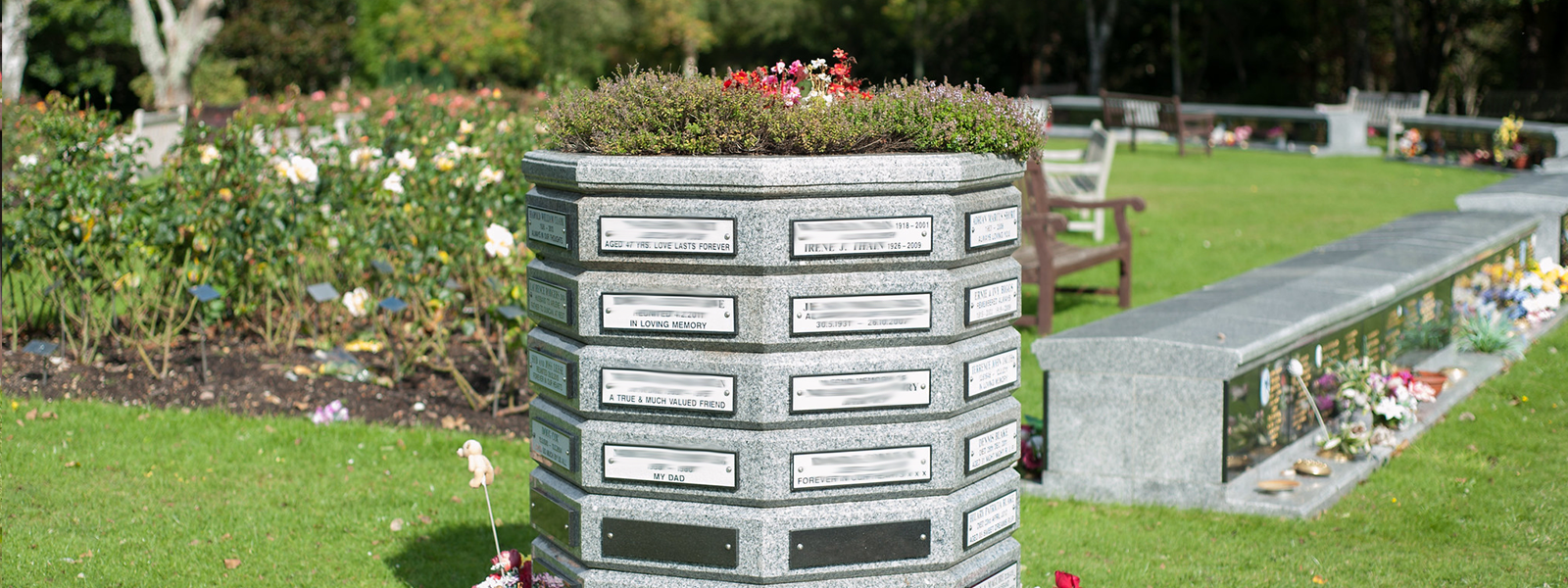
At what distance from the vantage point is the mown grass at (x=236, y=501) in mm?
4684

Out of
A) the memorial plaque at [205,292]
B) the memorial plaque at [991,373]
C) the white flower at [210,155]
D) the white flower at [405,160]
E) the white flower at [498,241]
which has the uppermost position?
the white flower at [210,155]

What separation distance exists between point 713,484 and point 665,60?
132 ft

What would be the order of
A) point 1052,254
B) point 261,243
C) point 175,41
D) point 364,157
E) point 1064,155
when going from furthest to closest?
point 175,41 → point 1064,155 → point 1052,254 → point 364,157 → point 261,243

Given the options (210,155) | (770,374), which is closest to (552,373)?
(770,374)

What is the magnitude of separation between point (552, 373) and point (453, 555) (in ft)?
4.95

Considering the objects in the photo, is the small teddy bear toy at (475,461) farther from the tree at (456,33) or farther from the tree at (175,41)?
the tree at (456,33)

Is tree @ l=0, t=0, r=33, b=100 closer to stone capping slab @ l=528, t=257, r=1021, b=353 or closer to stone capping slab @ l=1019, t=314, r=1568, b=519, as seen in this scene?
stone capping slab @ l=1019, t=314, r=1568, b=519

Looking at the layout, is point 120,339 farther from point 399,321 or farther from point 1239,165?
point 1239,165

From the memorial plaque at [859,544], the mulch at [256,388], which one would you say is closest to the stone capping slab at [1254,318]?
the memorial plaque at [859,544]

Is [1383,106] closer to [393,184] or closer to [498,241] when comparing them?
[393,184]

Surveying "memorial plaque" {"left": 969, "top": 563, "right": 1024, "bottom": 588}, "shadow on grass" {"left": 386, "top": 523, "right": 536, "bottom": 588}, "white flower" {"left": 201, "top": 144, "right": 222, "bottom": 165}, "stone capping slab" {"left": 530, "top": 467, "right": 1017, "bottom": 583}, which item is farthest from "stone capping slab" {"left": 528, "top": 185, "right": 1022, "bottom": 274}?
"white flower" {"left": 201, "top": 144, "right": 222, "bottom": 165}

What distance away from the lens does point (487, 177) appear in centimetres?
759

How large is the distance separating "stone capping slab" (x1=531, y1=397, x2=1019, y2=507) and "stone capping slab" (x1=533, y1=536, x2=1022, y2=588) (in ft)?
0.71

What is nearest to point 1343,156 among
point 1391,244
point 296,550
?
point 1391,244
